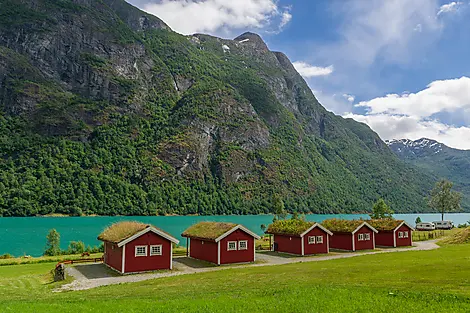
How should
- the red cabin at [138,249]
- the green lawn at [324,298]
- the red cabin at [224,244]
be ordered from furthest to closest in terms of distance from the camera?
1. the red cabin at [224,244]
2. the red cabin at [138,249]
3. the green lawn at [324,298]

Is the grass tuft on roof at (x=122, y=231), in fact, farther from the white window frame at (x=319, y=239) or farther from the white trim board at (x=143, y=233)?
the white window frame at (x=319, y=239)

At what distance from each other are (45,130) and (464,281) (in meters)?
181

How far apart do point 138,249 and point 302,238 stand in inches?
751

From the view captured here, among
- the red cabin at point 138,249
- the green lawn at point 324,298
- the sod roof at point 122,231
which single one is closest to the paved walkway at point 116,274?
the red cabin at point 138,249

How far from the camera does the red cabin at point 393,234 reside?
53.5 m

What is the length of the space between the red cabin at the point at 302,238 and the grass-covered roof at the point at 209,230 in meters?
9.23

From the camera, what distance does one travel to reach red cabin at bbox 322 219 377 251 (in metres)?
48.3

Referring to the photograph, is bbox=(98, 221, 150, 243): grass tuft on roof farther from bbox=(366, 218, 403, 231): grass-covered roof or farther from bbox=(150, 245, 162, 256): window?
bbox=(366, 218, 403, 231): grass-covered roof

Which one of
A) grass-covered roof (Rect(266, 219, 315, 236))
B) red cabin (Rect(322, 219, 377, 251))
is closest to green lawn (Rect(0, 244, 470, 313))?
grass-covered roof (Rect(266, 219, 315, 236))

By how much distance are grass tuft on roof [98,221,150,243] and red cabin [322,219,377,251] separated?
26.1 meters

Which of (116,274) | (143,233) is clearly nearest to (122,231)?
(143,233)

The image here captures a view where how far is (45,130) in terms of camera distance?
565 feet

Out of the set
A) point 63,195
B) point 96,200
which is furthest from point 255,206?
point 63,195

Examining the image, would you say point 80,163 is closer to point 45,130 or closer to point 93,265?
point 45,130
